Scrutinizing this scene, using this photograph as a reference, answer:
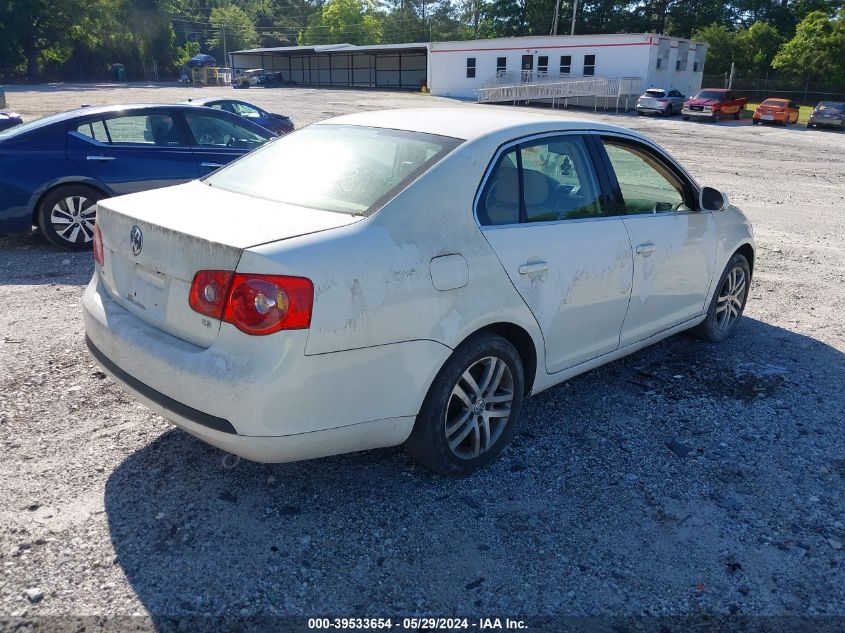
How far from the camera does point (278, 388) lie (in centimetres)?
271

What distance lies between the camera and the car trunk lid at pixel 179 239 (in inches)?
113

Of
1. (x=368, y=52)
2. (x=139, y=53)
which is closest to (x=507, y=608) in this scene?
(x=368, y=52)

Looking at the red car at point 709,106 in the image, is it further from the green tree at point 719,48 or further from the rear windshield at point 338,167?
the rear windshield at point 338,167

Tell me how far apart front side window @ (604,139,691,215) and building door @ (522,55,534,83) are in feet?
149

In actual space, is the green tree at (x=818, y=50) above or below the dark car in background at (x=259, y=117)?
above

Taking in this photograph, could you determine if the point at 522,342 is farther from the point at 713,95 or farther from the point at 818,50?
the point at 818,50

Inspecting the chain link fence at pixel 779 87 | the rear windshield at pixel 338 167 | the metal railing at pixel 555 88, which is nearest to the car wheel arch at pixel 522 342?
the rear windshield at pixel 338 167

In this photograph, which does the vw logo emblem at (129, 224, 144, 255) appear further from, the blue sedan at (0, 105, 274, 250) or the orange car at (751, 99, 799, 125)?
the orange car at (751, 99, 799, 125)

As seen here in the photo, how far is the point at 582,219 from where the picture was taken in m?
3.91

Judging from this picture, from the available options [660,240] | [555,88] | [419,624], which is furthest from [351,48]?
[419,624]

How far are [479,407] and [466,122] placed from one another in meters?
1.53

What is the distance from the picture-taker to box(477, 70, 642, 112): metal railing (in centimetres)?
4169

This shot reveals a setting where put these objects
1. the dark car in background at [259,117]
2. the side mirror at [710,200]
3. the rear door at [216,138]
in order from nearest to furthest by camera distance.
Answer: the side mirror at [710,200] < the rear door at [216,138] < the dark car in background at [259,117]

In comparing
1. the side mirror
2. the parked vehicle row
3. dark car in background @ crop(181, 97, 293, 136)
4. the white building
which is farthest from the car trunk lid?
the white building
